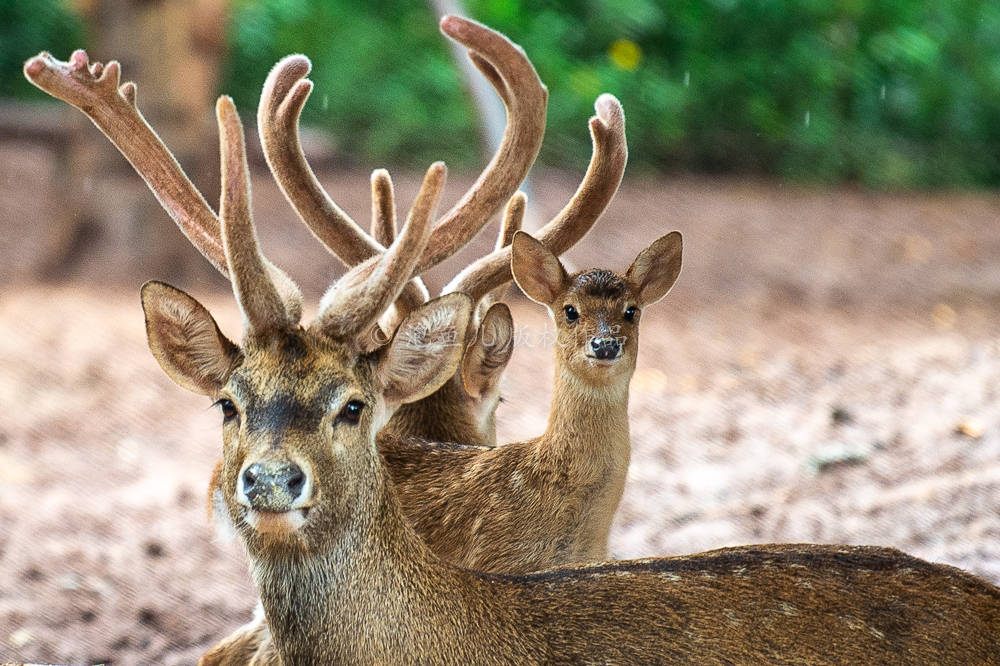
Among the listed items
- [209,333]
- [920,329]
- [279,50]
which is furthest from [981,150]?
[209,333]

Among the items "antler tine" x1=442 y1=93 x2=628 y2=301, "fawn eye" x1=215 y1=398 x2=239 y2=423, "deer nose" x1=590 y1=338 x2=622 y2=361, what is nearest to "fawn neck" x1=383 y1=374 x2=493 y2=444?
"antler tine" x1=442 y1=93 x2=628 y2=301

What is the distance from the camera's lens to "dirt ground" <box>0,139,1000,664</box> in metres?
5.61

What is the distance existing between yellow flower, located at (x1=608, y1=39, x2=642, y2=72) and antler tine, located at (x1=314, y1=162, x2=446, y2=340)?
12.0m

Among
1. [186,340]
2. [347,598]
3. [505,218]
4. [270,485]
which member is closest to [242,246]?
[186,340]

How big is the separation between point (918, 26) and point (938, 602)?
1301cm

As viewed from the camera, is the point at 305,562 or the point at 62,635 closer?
the point at 305,562

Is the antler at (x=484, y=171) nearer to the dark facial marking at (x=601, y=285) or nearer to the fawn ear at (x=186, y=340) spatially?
the dark facial marking at (x=601, y=285)

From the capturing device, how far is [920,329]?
10016 mm

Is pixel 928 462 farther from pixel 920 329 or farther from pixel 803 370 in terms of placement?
pixel 920 329

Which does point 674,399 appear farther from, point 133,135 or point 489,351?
point 133,135

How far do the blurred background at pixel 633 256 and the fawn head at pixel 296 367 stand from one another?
7.20 feet

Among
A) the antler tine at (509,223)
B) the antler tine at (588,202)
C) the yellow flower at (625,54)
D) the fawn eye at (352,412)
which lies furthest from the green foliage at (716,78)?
the fawn eye at (352,412)

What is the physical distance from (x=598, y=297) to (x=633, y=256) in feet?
24.5

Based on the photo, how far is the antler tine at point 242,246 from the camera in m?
2.94
